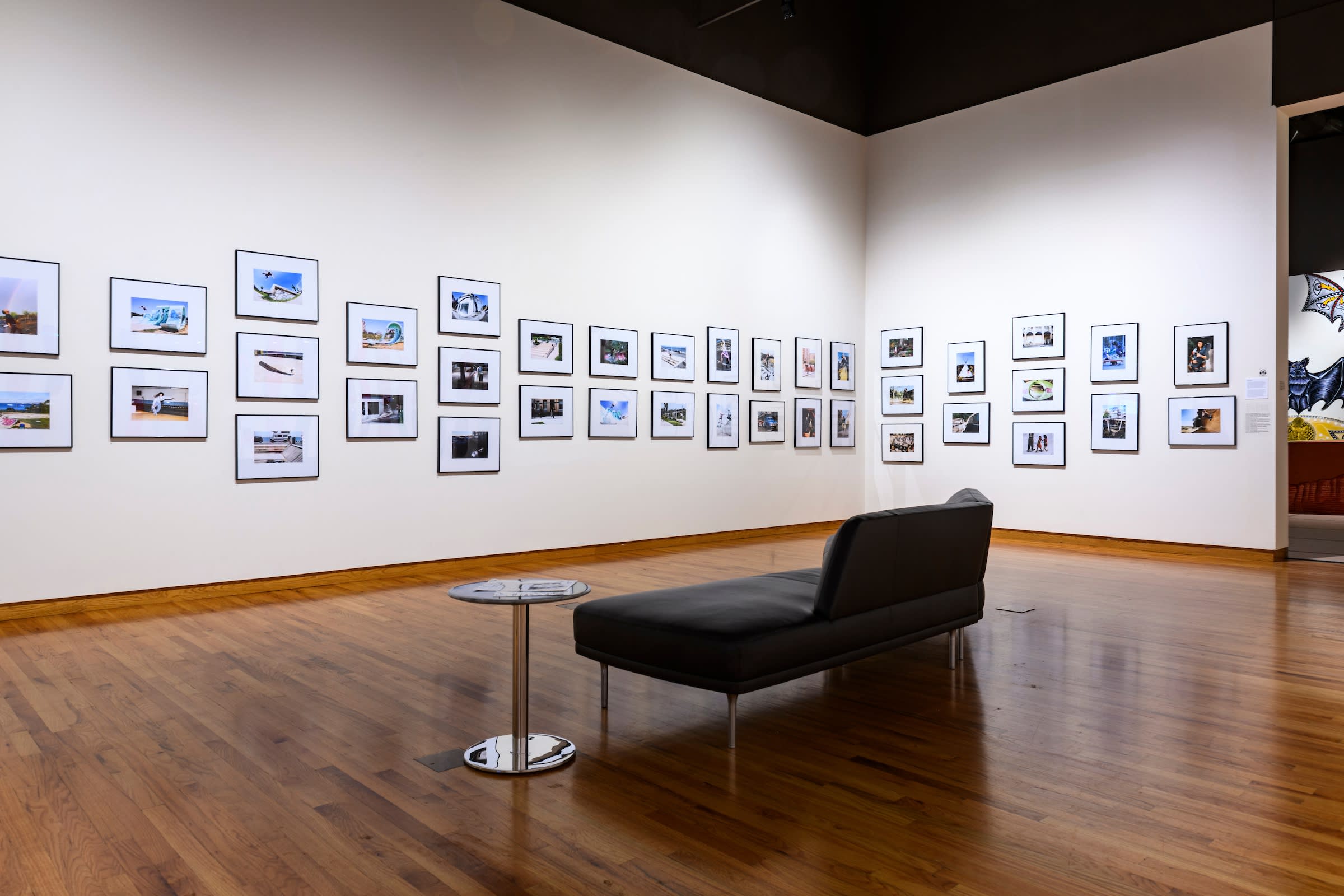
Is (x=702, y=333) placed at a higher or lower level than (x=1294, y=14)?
lower

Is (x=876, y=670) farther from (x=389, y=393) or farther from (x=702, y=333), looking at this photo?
(x=702, y=333)

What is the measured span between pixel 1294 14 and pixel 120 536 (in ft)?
40.2

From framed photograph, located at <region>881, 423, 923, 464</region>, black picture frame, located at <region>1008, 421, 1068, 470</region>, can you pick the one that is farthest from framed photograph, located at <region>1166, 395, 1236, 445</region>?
framed photograph, located at <region>881, 423, 923, 464</region>

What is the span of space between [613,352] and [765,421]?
269cm

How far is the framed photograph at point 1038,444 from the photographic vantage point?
37.9ft

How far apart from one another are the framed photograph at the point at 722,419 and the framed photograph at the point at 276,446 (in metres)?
4.97

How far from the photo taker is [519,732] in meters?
3.86

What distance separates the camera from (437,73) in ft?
30.1

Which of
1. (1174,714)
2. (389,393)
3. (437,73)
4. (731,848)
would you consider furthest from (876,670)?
(437,73)

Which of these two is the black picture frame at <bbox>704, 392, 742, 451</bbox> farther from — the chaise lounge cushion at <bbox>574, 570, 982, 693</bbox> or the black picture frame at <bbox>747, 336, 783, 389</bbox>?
the chaise lounge cushion at <bbox>574, 570, 982, 693</bbox>

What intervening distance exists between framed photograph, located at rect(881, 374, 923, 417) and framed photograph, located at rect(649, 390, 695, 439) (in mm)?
3494

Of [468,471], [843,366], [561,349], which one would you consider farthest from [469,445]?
[843,366]

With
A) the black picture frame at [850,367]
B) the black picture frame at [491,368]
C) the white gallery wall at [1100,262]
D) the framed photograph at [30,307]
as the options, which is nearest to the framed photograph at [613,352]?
the black picture frame at [491,368]

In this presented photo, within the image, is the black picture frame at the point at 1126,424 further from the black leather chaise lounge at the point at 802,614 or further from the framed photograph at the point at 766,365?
the black leather chaise lounge at the point at 802,614
